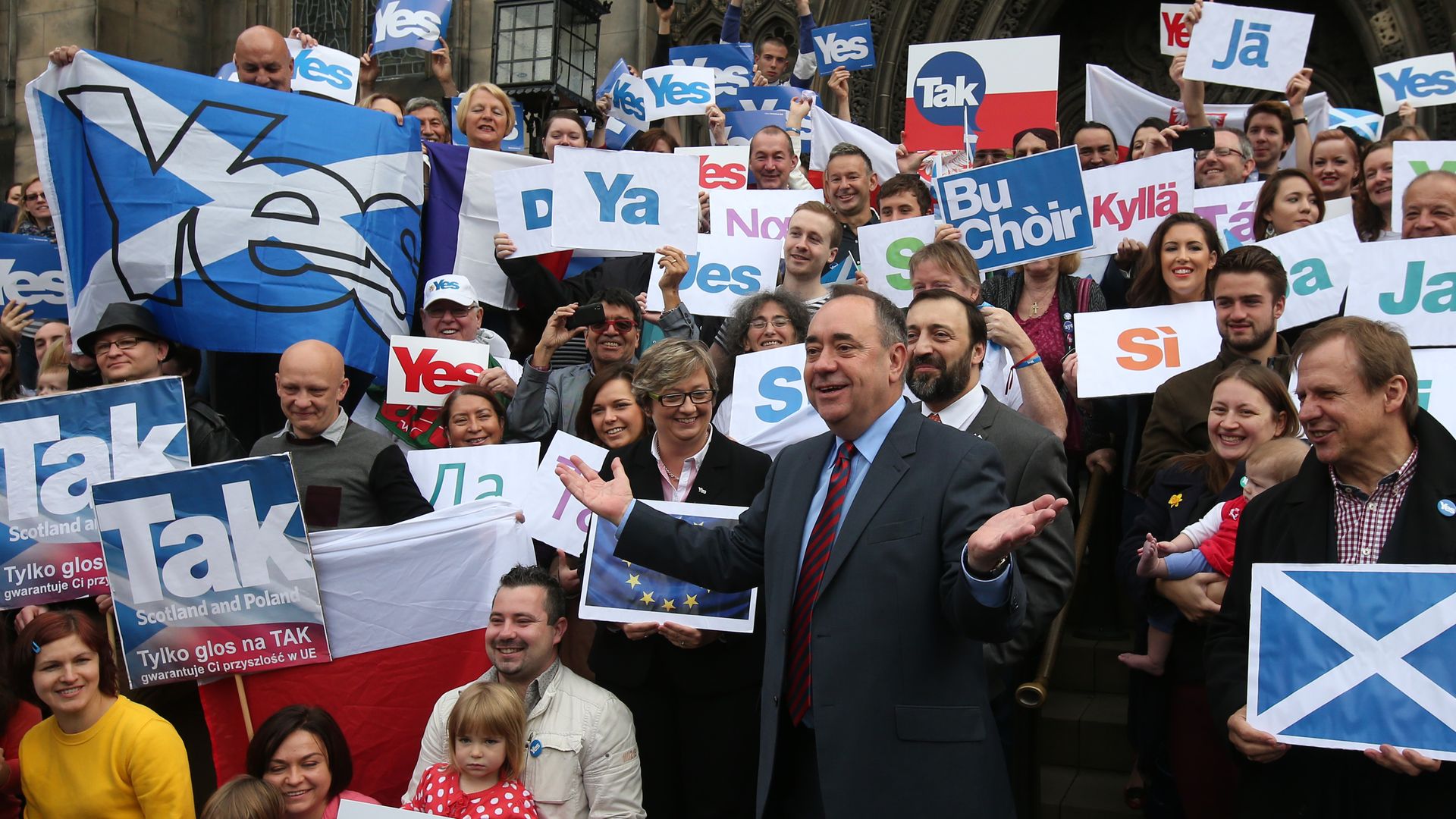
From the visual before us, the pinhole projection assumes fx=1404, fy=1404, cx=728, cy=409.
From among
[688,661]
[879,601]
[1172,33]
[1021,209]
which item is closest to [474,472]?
[688,661]

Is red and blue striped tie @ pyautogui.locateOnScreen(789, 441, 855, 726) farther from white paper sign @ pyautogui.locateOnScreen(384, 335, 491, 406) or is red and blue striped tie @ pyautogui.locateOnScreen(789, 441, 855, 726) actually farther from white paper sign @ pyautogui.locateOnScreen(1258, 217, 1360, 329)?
white paper sign @ pyautogui.locateOnScreen(1258, 217, 1360, 329)

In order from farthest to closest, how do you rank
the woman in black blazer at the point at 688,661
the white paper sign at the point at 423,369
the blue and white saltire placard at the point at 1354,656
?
the white paper sign at the point at 423,369 < the woman in black blazer at the point at 688,661 < the blue and white saltire placard at the point at 1354,656

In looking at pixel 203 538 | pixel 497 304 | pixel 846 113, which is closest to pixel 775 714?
pixel 203 538

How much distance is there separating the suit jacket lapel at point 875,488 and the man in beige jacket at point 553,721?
139cm

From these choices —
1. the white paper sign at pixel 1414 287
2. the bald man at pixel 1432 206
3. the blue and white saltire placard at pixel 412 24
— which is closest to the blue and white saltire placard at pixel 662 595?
the white paper sign at pixel 1414 287

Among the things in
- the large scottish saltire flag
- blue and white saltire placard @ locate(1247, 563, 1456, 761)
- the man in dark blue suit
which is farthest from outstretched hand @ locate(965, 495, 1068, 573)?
the large scottish saltire flag

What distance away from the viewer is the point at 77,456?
5984mm

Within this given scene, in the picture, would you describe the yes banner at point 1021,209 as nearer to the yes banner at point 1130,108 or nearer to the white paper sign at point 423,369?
the white paper sign at point 423,369

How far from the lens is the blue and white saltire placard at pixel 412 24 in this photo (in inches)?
401

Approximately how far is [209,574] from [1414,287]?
4989 mm

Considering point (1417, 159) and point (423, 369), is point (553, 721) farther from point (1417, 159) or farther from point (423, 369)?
point (1417, 159)

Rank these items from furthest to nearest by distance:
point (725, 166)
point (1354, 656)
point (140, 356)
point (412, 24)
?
1. point (412, 24)
2. point (725, 166)
3. point (140, 356)
4. point (1354, 656)

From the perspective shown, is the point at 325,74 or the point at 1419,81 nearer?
the point at 1419,81

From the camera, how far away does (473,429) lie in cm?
616
